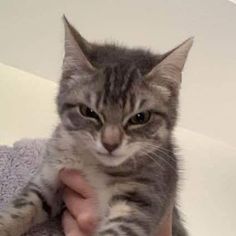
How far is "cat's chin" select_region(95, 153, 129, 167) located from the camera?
99 centimetres

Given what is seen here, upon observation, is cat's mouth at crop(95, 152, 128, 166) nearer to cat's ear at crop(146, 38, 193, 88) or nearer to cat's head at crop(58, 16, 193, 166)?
cat's head at crop(58, 16, 193, 166)

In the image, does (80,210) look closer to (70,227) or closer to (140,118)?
(70,227)

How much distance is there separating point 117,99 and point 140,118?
6cm

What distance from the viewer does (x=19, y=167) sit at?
1238 mm

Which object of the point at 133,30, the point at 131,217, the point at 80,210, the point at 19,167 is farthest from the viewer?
the point at 133,30

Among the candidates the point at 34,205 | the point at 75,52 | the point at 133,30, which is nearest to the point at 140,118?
the point at 75,52

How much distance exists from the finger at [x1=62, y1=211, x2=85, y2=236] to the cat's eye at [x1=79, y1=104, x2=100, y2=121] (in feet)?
0.83

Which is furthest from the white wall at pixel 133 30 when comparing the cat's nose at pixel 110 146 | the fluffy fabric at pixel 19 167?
the cat's nose at pixel 110 146

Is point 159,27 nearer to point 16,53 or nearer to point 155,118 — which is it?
point 16,53

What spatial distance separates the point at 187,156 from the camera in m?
2.22

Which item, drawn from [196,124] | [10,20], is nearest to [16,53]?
[10,20]

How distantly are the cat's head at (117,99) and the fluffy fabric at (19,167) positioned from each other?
0.74 feet

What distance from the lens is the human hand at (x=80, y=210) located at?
105 centimetres

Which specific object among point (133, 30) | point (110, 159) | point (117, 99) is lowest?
point (110, 159)
